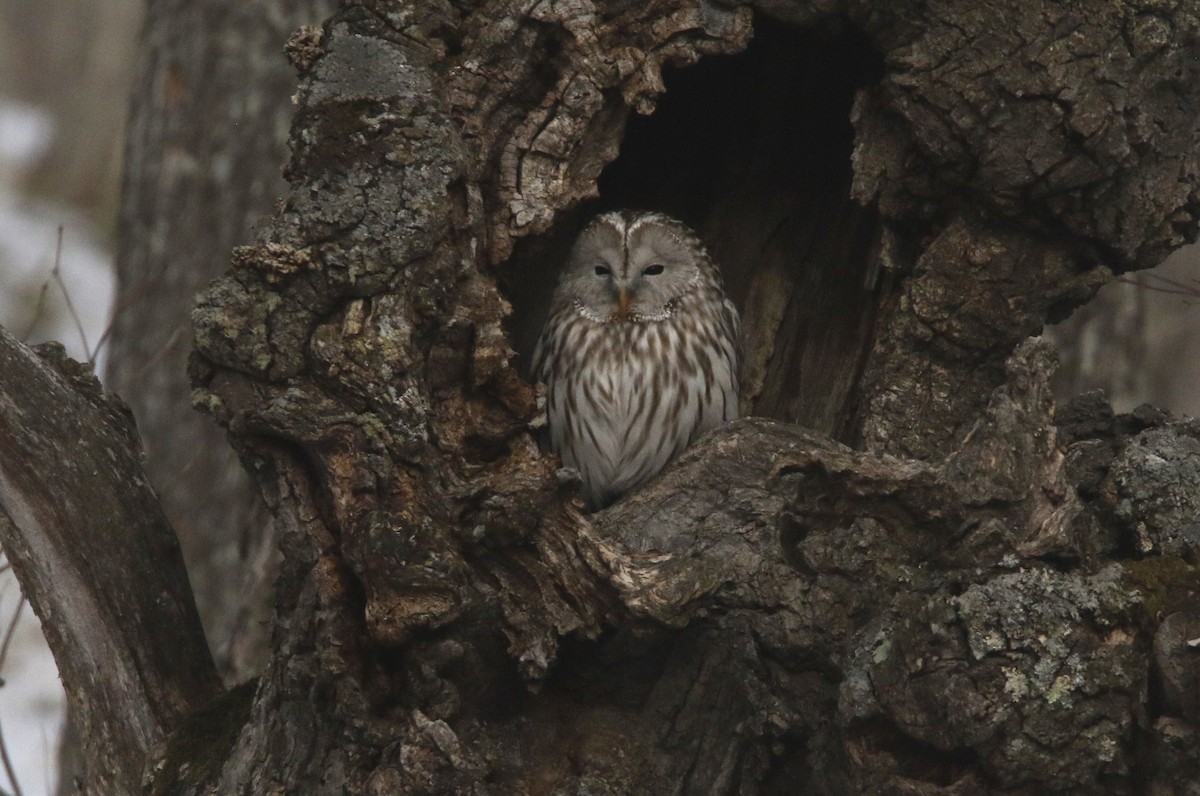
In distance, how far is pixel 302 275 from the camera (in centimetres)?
407

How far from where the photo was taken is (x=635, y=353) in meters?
5.72

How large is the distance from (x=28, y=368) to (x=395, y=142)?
45.1 inches

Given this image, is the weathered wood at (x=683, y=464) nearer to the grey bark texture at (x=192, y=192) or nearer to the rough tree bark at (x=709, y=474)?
the rough tree bark at (x=709, y=474)

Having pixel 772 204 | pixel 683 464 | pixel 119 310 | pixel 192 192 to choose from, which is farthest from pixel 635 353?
pixel 192 192

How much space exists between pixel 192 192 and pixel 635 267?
8.98ft

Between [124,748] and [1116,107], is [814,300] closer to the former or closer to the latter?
[1116,107]

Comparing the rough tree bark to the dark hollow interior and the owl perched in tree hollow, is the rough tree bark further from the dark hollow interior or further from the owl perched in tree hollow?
the owl perched in tree hollow

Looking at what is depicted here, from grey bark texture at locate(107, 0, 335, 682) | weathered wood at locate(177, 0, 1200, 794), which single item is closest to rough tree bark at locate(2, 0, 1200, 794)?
weathered wood at locate(177, 0, 1200, 794)

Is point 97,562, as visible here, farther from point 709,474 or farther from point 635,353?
point 635,353

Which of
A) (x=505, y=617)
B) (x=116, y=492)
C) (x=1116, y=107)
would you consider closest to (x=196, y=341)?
(x=116, y=492)

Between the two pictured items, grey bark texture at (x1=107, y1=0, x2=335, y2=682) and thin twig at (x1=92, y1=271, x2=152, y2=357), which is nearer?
thin twig at (x1=92, y1=271, x2=152, y2=357)

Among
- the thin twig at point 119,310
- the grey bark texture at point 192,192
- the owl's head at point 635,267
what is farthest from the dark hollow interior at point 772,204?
the grey bark texture at point 192,192

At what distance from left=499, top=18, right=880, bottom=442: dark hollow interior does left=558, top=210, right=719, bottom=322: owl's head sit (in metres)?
0.18

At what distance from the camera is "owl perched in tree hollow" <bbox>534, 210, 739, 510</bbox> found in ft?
18.5
